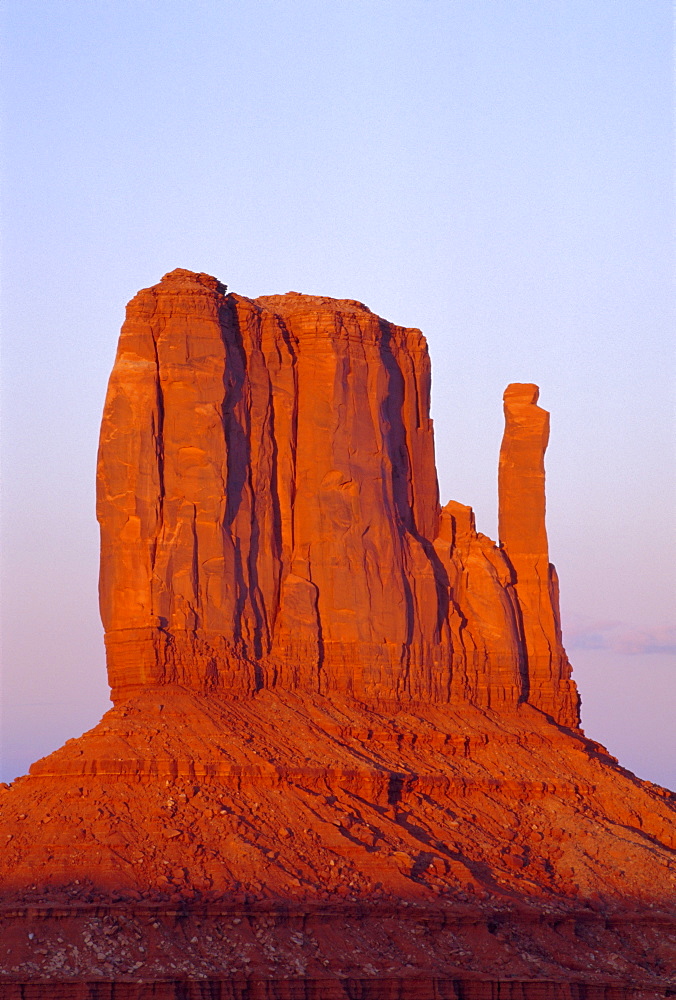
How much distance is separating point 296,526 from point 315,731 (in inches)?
287

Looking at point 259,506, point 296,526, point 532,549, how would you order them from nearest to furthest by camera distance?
point 259,506
point 296,526
point 532,549

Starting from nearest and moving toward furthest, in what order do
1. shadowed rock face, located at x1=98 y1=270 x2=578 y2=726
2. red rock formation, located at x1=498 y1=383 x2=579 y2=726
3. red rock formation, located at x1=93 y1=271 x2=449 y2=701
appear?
red rock formation, located at x1=93 y1=271 x2=449 y2=701, shadowed rock face, located at x1=98 y1=270 x2=578 y2=726, red rock formation, located at x1=498 y1=383 x2=579 y2=726

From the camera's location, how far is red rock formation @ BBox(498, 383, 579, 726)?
262ft

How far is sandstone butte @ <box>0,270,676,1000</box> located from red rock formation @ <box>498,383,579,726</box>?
0.24ft

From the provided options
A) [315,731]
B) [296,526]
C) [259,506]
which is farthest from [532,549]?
[315,731]

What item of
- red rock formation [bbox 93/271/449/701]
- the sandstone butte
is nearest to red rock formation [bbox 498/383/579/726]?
the sandstone butte

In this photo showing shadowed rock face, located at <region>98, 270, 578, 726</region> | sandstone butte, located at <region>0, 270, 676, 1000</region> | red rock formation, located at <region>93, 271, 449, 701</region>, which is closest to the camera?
sandstone butte, located at <region>0, 270, 676, 1000</region>

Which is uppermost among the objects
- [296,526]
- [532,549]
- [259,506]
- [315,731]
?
[259,506]

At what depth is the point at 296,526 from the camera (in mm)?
76062

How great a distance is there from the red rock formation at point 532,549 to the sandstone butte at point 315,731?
2.9 inches

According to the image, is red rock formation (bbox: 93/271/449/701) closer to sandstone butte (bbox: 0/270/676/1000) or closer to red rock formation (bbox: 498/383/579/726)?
sandstone butte (bbox: 0/270/676/1000)

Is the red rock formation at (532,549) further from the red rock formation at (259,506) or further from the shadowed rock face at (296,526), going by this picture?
the red rock formation at (259,506)

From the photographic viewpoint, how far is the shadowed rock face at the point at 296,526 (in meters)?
72.3

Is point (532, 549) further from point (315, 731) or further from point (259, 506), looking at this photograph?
point (315, 731)
